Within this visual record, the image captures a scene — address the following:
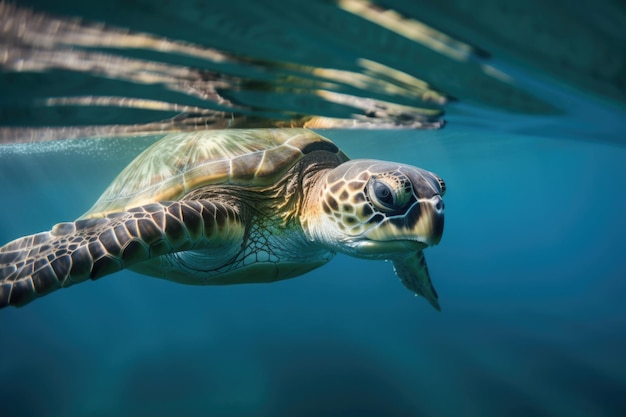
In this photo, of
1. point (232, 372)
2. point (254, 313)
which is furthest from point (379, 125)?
point (254, 313)

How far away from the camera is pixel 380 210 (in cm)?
249

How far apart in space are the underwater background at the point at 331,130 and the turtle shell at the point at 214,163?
377mm

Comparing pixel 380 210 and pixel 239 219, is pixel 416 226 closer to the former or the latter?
pixel 380 210

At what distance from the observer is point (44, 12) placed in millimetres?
1970

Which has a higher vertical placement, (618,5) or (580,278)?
(618,5)

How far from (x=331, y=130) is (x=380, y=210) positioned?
3.40 m

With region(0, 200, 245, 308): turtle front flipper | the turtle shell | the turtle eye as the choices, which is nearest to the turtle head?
the turtle eye

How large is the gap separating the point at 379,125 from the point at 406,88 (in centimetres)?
183

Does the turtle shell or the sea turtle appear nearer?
the sea turtle

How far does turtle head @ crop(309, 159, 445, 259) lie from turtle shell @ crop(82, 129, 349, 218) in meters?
0.70

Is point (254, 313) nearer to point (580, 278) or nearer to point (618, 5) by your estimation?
point (618, 5)

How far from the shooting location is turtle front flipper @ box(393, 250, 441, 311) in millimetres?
4143

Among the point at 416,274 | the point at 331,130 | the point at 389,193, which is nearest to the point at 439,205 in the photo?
the point at 389,193

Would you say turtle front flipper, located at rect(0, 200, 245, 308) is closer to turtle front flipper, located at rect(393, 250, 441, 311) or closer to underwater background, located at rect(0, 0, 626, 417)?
underwater background, located at rect(0, 0, 626, 417)
